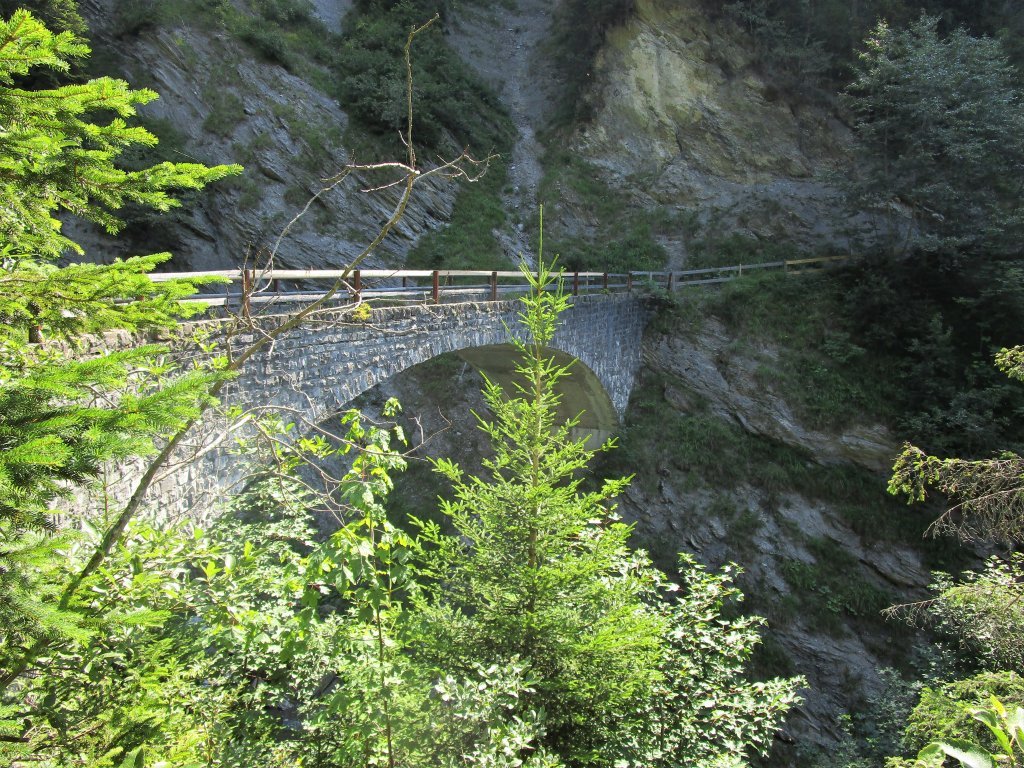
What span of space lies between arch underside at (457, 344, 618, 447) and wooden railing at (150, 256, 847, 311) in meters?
1.67

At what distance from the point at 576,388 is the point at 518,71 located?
19079 millimetres

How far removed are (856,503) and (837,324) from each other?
4.65m

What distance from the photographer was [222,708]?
2.94m

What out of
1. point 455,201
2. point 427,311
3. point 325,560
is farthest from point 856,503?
point 455,201

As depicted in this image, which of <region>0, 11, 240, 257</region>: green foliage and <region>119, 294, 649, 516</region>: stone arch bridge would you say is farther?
<region>119, 294, 649, 516</region>: stone arch bridge

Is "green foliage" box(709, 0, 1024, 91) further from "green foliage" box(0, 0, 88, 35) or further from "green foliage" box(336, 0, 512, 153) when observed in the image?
"green foliage" box(0, 0, 88, 35)

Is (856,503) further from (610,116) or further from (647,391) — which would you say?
(610,116)

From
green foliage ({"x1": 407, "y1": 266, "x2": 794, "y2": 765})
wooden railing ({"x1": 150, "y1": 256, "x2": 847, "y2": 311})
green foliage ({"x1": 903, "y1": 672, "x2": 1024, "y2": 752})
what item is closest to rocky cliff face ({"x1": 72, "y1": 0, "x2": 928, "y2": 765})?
wooden railing ({"x1": 150, "y1": 256, "x2": 847, "y2": 311})

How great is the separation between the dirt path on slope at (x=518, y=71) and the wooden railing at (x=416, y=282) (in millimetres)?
4586

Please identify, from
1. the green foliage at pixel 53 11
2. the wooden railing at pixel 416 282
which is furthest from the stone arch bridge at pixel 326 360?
the green foliage at pixel 53 11

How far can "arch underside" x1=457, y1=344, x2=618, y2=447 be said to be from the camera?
12.9 meters

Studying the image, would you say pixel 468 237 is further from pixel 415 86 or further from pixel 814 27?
pixel 814 27

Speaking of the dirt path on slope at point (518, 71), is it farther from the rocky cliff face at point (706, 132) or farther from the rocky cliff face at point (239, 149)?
the rocky cliff face at point (239, 149)

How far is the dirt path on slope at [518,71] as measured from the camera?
21.3 m
